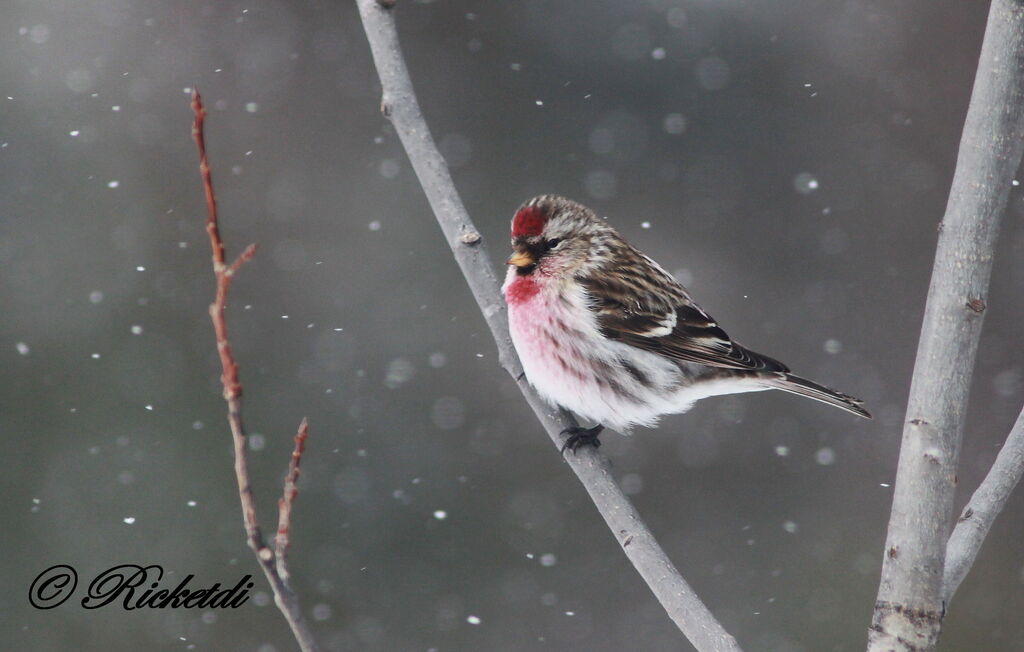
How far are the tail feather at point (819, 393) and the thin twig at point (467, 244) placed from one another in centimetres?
87

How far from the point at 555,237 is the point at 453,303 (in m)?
3.68

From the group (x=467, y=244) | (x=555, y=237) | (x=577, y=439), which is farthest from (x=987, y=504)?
(x=555, y=237)

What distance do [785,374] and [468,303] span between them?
151 inches

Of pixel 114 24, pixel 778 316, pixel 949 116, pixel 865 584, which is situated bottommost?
pixel 865 584

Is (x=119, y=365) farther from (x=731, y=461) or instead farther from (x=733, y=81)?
(x=733, y=81)

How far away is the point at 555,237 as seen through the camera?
3.48m

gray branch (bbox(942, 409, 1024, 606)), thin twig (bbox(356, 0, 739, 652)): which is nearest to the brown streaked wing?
thin twig (bbox(356, 0, 739, 652))

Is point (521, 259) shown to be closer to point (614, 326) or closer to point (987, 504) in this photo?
point (614, 326)

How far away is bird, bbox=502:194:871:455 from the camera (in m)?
3.40

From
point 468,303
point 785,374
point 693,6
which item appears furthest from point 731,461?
point 785,374

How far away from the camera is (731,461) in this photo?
7691 millimetres

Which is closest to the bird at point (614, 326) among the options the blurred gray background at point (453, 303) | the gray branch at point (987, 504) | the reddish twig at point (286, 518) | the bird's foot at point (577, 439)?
the bird's foot at point (577, 439)

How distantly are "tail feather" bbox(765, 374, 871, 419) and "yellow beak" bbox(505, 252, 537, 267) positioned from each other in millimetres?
934

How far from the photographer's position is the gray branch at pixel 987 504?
2.09m
